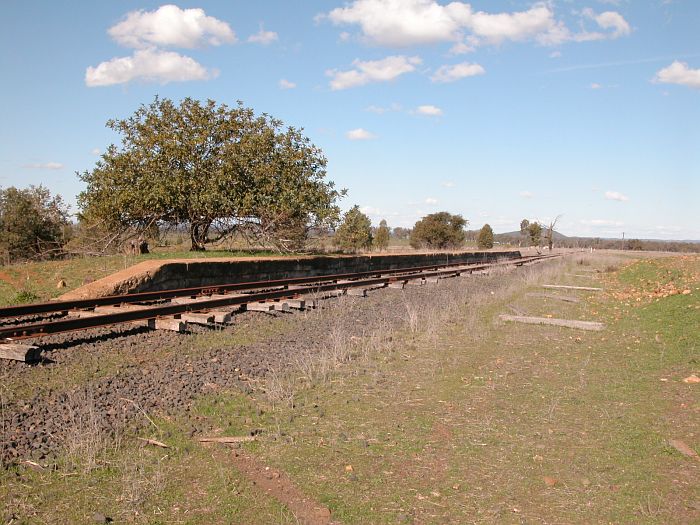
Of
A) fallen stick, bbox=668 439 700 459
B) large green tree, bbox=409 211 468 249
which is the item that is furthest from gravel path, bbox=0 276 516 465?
large green tree, bbox=409 211 468 249

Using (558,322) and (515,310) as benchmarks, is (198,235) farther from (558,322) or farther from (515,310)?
(558,322)

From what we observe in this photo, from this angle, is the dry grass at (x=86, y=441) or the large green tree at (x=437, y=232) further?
the large green tree at (x=437, y=232)

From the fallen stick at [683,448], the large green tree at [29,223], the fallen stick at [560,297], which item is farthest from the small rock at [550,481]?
the large green tree at [29,223]

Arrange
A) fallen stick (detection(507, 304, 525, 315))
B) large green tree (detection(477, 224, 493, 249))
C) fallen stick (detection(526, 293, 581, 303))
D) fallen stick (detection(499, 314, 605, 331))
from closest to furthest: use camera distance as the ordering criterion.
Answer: fallen stick (detection(499, 314, 605, 331)) < fallen stick (detection(507, 304, 525, 315)) < fallen stick (detection(526, 293, 581, 303)) < large green tree (detection(477, 224, 493, 249))

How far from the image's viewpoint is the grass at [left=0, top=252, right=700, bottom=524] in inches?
162

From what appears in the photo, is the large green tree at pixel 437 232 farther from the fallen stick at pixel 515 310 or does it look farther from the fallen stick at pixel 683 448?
the fallen stick at pixel 683 448

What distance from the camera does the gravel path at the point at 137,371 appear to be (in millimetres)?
5254

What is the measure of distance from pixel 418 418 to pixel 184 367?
329 centimetres

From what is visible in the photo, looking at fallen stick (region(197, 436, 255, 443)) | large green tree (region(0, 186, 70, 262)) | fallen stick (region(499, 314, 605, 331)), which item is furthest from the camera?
large green tree (region(0, 186, 70, 262))

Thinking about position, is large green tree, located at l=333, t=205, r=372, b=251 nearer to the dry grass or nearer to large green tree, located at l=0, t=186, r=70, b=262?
large green tree, located at l=0, t=186, r=70, b=262

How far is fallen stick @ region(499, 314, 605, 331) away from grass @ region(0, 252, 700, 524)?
2.37 metres

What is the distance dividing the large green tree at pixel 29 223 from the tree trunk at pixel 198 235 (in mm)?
11064

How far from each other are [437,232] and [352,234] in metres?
22.5

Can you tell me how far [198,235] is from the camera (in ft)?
87.8
